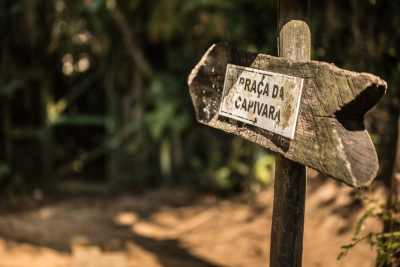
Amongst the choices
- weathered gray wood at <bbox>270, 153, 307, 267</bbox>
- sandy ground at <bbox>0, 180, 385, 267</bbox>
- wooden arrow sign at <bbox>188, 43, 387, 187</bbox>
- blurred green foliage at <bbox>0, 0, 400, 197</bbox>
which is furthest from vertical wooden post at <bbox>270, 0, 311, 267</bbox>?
blurred green foliage at <bbox>0, 0, 400, 197</bbox>

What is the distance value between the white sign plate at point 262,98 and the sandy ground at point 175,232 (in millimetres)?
2233

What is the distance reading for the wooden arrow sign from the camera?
125 centimetres

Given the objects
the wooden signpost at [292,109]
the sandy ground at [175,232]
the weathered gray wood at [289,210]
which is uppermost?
the wooden signpost at [292,109]

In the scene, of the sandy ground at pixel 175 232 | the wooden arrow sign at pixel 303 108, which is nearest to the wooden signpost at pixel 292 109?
the wooden arrow sign at pixel 303 108

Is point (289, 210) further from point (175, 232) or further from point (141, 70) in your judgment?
point (141, 70)

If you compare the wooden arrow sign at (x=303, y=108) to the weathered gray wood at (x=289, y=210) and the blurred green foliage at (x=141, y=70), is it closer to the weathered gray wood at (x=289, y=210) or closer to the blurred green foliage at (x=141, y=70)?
the weathered gray wood at (x=289, y=210)

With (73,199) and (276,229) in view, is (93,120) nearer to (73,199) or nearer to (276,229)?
(73,199)

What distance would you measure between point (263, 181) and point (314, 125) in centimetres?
438

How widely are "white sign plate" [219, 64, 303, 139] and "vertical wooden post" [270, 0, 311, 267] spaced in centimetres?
21

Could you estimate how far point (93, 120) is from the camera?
711 cm

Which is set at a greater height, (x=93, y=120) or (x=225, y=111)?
(x=225, y=111)

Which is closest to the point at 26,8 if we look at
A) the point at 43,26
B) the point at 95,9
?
the point at 43,26

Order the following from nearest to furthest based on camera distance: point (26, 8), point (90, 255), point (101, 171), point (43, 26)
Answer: point (90, 255) < point (26, 8) < point (43, 26) < point (101, 171)

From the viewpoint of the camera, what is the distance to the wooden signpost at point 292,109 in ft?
4.16
